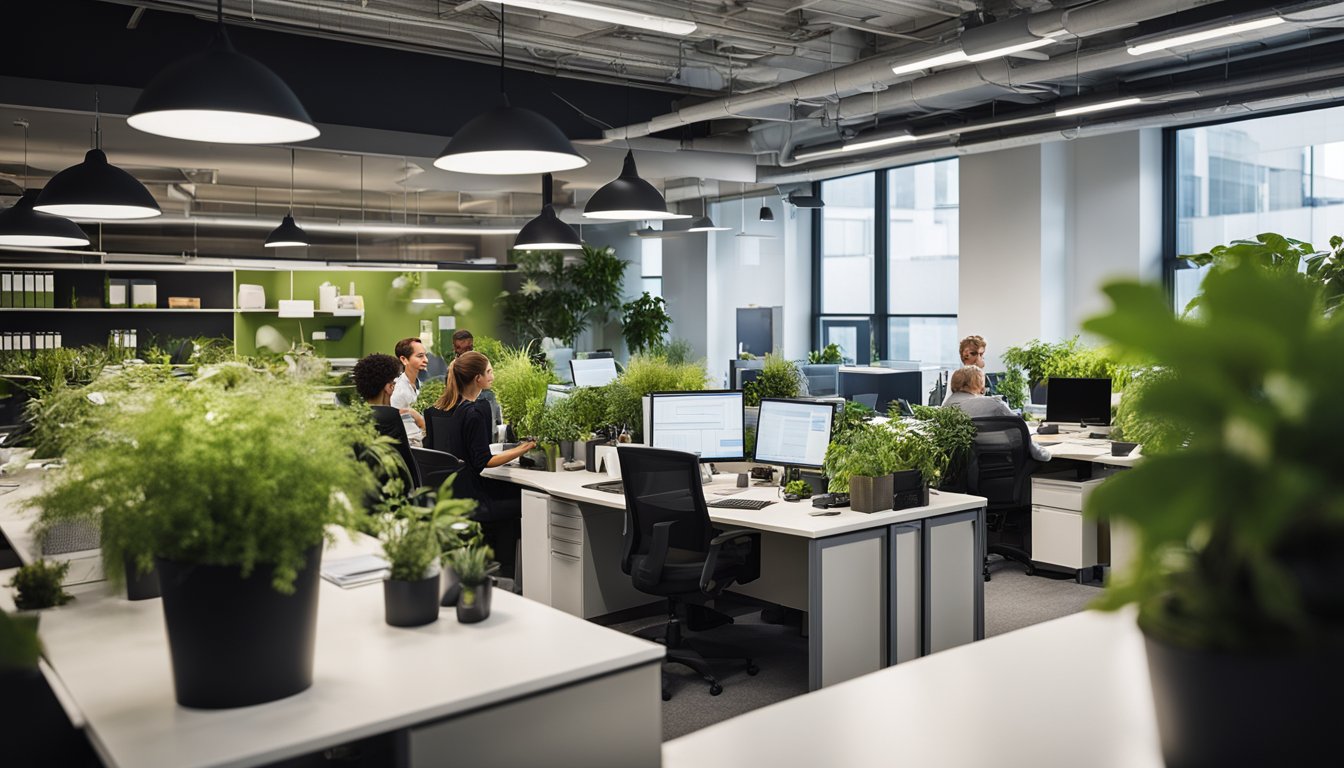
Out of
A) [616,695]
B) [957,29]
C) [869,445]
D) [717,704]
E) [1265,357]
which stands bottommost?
[717,704]

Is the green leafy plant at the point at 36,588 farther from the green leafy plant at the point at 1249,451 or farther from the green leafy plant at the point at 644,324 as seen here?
the green leafy plant at the point at 644,324

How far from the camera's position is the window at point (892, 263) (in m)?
12.3

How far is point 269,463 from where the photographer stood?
173 centimetres

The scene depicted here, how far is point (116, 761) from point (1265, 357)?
1701 mm

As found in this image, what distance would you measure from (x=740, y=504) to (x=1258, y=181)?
7.47m

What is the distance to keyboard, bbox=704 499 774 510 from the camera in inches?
180

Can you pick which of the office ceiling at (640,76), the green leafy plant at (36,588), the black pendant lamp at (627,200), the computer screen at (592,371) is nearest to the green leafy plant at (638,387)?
the black pendant lamp at (627,200)

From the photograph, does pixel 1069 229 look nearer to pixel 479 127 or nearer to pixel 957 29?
pixel 957 29

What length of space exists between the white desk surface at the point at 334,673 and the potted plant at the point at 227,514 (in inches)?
3.6

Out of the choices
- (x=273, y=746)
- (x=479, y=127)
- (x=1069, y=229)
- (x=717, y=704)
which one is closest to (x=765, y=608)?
(x=717, y=704)

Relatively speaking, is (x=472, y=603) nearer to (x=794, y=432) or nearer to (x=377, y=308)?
(x=794, y=432)

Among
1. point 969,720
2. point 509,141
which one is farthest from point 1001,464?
point 969,720

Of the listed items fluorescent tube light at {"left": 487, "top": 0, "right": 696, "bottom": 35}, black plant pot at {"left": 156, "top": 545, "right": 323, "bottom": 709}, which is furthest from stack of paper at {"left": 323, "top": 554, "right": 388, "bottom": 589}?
fluorescent tube light at {"left": 487, "top": 0, "right": 696, "bottom": 35}

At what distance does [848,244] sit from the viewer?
13.6m
